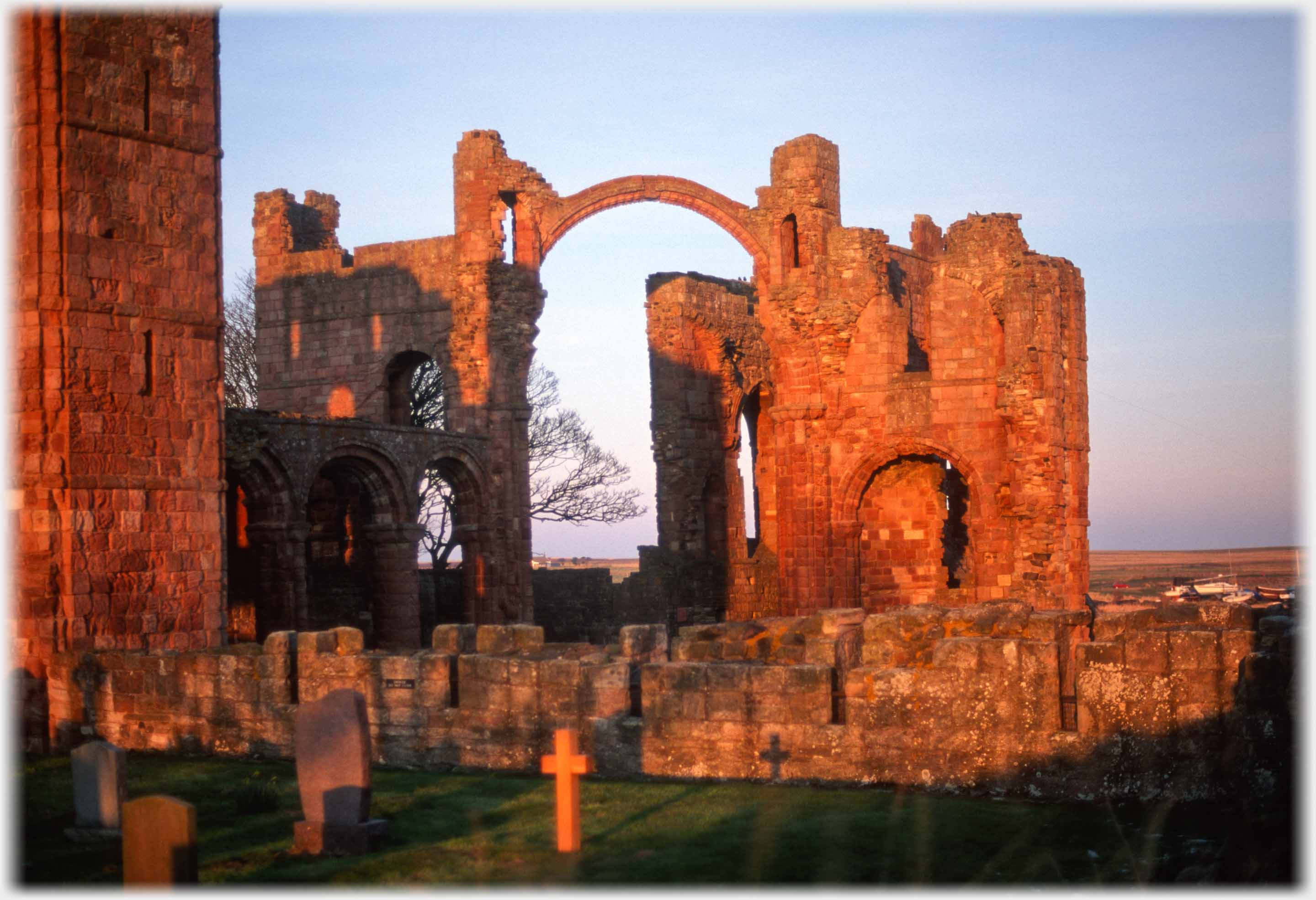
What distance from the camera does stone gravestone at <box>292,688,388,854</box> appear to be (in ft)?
25.7

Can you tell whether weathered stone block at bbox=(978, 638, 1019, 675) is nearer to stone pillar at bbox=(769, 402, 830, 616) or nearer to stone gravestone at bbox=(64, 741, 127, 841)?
stone gravestone at bbox=(64, 741, 127, 841)

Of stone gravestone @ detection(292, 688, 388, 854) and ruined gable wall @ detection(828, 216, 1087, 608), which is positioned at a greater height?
ruined gable wall @ detection(828, 216, 1087, 608)

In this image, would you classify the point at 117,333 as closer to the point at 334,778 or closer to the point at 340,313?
the point at 334,778

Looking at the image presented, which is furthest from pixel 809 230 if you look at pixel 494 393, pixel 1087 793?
pixel 1087 793

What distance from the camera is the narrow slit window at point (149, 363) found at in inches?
577

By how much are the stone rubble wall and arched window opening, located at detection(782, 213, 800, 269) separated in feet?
57.2

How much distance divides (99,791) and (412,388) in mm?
28769

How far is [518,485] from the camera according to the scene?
28312 mm

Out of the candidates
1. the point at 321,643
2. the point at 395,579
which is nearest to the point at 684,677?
the point at 321,643

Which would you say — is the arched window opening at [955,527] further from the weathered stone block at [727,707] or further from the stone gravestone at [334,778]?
the stone gravestone at [334,778]

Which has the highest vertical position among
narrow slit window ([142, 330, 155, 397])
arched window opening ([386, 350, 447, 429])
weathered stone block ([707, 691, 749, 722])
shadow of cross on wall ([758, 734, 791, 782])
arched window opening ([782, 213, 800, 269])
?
arched window opening ([782, 213, 800, 269])

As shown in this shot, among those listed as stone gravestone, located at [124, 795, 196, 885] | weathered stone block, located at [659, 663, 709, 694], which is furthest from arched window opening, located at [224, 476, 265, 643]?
stone gravestone, located at [124, 795, 196, 885]

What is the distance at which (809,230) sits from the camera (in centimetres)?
2830

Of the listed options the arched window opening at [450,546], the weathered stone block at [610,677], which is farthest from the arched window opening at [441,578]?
the weathered stone block at [610,677]
